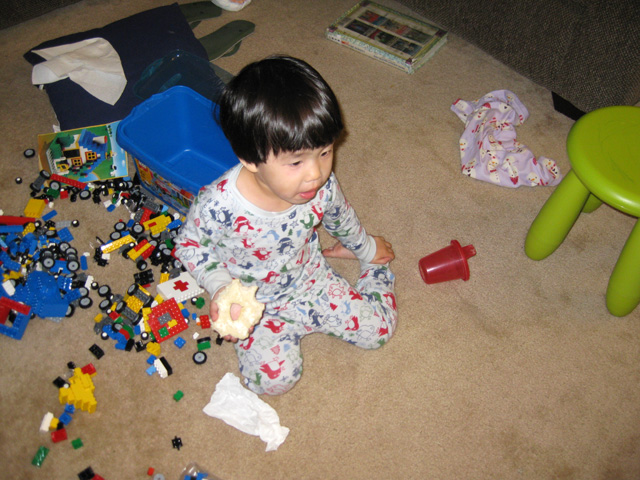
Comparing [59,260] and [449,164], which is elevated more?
[449,164]

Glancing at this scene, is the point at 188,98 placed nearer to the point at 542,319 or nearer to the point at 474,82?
the point at 474,82

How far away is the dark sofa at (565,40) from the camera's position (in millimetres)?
1468

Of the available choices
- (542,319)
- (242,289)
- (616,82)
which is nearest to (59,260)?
(242,289)

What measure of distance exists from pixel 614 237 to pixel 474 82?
0.71m

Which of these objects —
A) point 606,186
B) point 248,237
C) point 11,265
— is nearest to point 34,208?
point 11,265

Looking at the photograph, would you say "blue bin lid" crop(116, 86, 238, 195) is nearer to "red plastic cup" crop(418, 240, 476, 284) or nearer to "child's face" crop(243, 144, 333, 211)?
"child's face" crop(243, 144, 333, 211)

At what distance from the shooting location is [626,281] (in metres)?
1.25

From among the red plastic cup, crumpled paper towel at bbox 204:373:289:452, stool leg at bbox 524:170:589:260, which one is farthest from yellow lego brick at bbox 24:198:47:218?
stool leg at bbox 524:170:589:260

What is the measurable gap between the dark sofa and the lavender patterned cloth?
0.50 ft

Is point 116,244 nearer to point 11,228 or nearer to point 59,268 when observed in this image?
point 59,268

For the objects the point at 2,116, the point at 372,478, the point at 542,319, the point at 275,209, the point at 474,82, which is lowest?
the point at 372,478

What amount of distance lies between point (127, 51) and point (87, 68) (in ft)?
0.50

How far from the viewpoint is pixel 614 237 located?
1483mm

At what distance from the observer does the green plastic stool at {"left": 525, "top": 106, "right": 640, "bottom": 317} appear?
1109 millimetres
